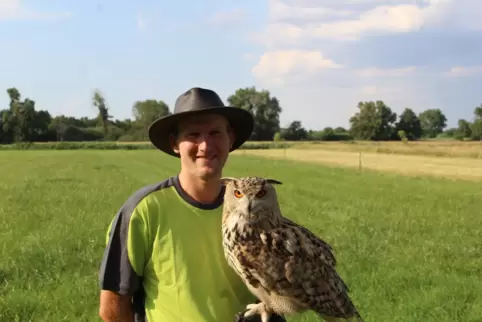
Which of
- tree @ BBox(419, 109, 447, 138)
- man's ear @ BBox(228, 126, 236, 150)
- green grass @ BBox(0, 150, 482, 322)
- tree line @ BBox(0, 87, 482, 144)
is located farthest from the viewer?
tree @ BBox(419, 109, 447, 138)

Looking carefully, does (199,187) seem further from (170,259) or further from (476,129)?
(476,129)

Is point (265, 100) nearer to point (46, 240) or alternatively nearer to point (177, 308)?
point (46, 240)

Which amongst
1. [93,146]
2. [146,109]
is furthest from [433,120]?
[93,146]

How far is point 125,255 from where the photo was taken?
9.44 feet

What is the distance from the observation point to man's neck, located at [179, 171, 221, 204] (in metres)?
2.98

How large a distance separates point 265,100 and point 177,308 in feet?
369

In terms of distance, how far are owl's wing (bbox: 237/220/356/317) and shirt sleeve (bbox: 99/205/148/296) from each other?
0.51 meters

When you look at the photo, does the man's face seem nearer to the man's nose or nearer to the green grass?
the man's nose

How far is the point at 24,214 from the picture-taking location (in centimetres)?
1406

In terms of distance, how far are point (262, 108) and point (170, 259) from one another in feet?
366

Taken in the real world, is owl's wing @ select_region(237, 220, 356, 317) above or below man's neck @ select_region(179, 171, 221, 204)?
below

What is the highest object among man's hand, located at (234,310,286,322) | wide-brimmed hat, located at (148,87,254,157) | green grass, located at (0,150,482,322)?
wide-brimmed hat, located at (148,87,254,157)

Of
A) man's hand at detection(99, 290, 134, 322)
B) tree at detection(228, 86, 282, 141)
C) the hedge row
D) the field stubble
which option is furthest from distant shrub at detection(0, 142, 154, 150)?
man's hand at detection(99, 290, 134, 322)

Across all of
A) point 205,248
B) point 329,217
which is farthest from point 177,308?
point 329,217
